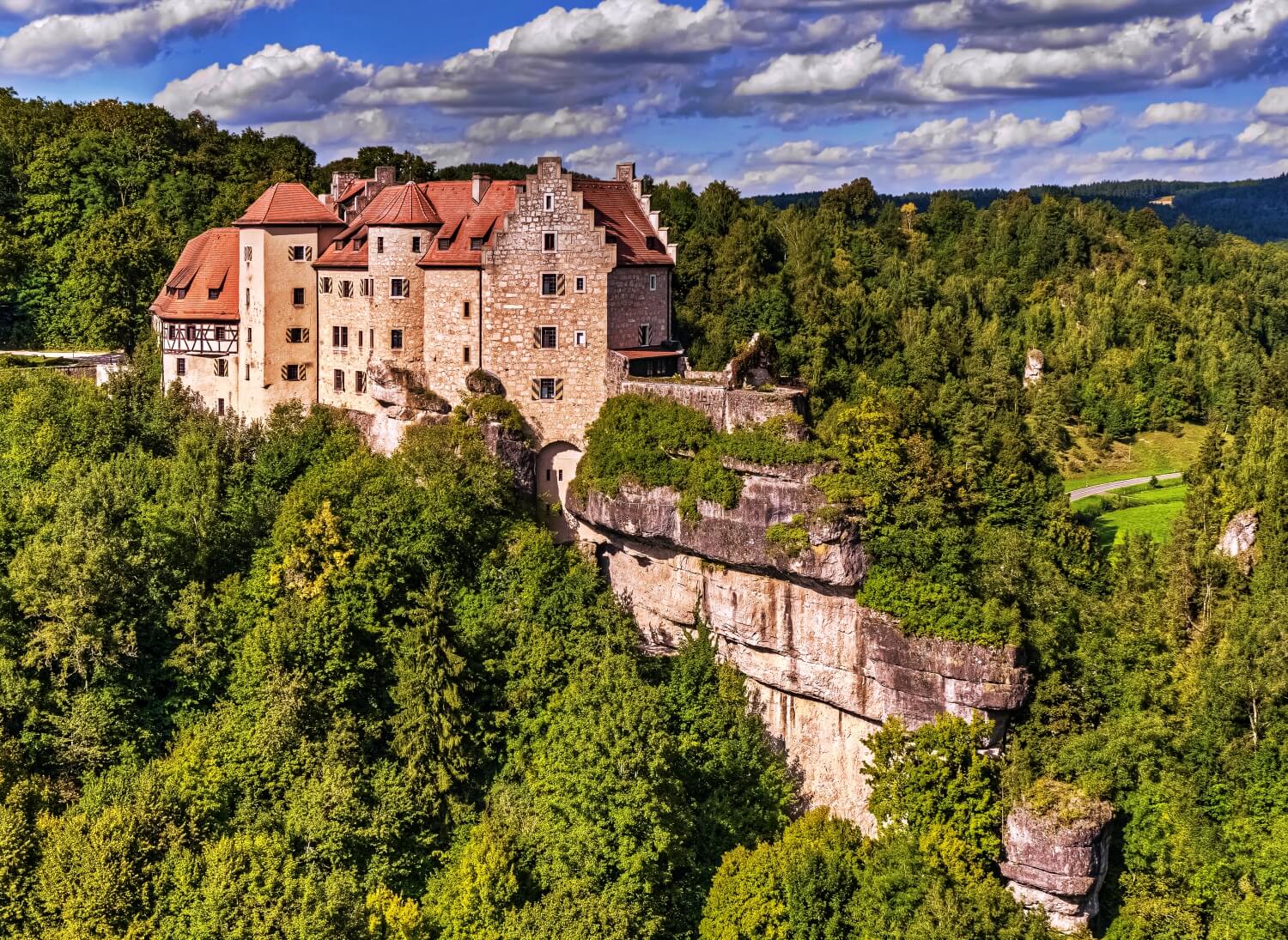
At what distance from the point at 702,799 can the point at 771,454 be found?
1128cm

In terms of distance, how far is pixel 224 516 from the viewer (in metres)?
50.5

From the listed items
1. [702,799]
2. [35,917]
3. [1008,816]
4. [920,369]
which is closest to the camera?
[35,917]

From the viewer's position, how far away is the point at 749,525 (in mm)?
45969

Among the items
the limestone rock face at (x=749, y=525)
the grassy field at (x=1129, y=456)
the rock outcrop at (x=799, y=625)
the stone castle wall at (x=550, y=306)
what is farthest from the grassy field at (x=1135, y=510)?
the stone castle wall at (x=550, y=306)

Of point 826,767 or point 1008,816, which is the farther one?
point 826,767

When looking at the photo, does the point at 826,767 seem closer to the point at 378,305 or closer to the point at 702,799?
the point at 702,799

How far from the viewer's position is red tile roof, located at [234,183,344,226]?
178 feet

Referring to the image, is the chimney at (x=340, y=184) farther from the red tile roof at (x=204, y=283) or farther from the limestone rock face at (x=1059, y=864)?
the limestone rock face at (x=1059, y=864)

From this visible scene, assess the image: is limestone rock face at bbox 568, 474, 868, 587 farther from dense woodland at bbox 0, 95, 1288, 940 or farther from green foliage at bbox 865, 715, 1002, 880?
green foliage at bbox 865, 715, 1002, 880

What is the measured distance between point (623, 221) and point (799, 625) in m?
16.7

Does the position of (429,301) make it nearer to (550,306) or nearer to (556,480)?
(550,306)

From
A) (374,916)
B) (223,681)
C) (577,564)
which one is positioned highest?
(577,564)

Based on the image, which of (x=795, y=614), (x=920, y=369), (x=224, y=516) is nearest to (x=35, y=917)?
(x=224, y=516)

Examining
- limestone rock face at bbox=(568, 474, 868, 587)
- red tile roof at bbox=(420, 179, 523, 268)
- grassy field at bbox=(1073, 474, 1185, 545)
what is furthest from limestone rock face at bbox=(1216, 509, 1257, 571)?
red tile roof at bbox=(420, 179, 523, 268)
